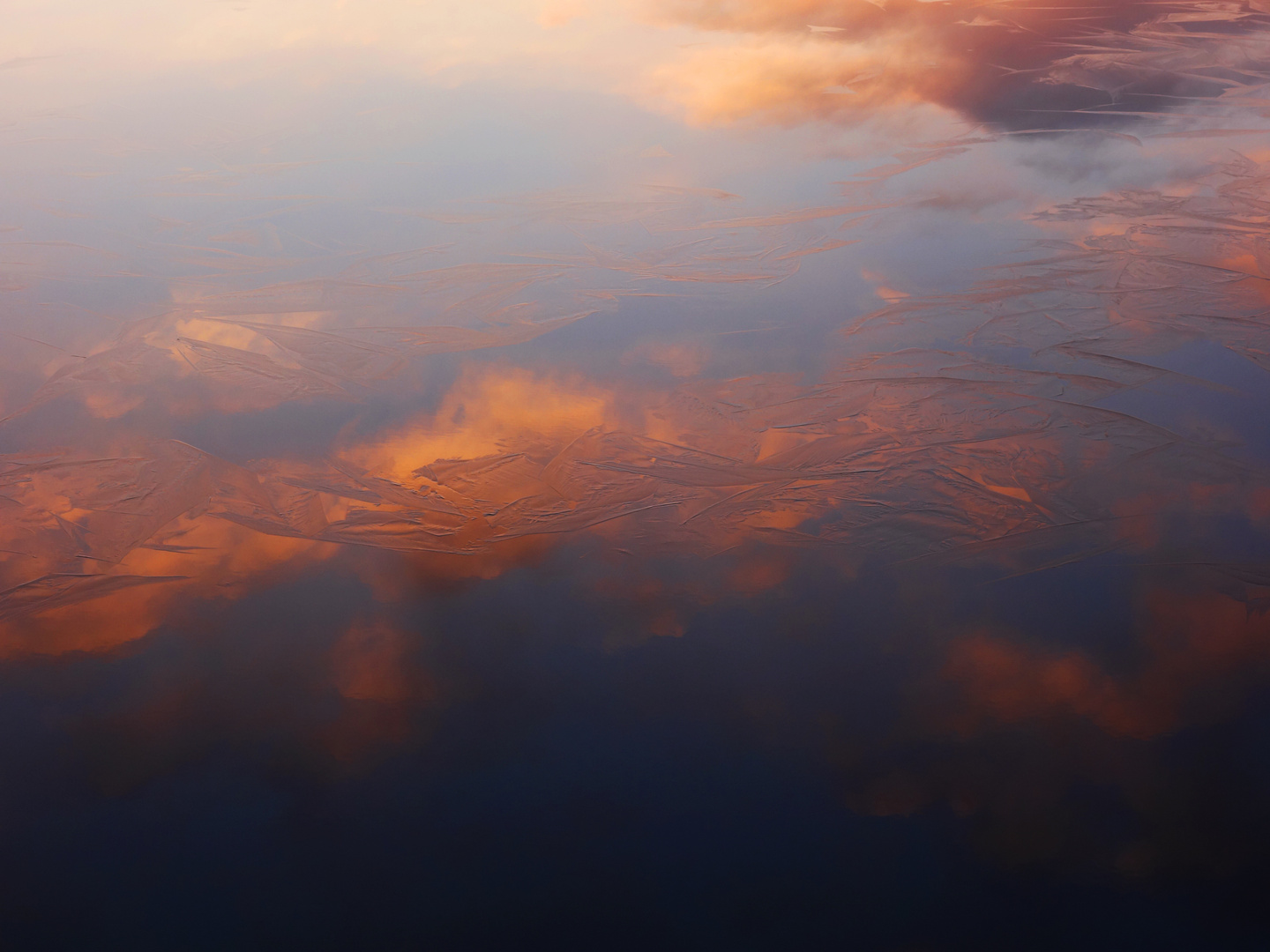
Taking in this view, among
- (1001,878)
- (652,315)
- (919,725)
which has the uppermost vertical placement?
(652,315)

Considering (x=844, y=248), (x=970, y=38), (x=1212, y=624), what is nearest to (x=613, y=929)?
(x=1212, y=624)

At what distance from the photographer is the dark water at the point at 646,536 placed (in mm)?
2203

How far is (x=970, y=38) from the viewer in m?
6.97

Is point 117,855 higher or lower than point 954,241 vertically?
lower

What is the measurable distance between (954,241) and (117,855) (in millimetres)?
4340

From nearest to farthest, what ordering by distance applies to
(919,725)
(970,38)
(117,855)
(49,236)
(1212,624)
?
(117,855) < (919,725) < (1212,624) < (49,236) < (970,38)

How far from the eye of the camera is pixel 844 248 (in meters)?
4.59

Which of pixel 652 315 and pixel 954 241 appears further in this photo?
pixel 954 241

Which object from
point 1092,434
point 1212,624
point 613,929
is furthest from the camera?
point 1092,434

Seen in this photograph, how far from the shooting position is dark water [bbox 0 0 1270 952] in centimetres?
220

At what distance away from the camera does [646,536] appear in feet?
10.1

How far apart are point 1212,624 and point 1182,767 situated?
0.55m

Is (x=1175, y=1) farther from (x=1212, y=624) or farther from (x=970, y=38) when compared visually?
(x=1212, y=624)

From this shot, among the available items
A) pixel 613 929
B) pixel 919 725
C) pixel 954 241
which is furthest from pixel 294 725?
pixel 954 241
